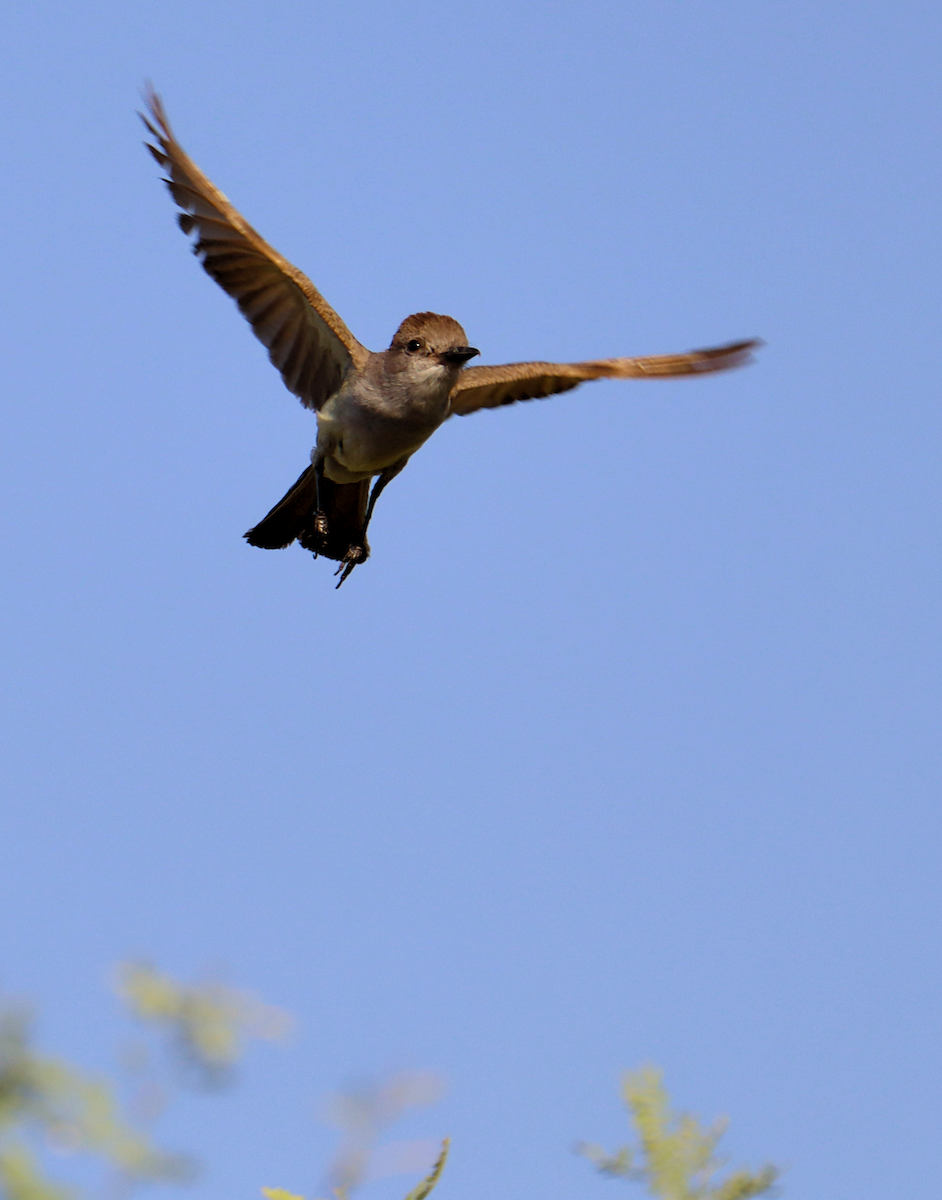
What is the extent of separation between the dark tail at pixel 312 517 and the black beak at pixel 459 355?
4.17 feet

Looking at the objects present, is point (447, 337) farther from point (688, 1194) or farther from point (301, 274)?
point (688, 1194)

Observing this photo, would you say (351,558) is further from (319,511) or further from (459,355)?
(459,355)

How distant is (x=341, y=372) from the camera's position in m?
9.97

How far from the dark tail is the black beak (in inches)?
50.0

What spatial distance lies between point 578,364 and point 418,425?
229 centimetres

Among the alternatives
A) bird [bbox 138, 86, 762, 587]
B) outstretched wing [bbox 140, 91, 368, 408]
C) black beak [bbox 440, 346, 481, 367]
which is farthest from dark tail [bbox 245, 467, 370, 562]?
→ black beak [bbox 440, 346, 481, 367]

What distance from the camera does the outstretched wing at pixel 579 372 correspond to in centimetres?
1082

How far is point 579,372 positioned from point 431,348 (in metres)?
2.13

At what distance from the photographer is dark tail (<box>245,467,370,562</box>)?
10.1m

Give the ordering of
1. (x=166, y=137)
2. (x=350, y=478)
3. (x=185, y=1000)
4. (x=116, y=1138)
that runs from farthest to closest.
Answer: (x=350, y=478)
(x=166, y=137)
(x=185, y=1000)
(x=116, y=1138)

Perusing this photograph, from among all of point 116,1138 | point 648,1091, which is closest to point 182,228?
point 116,1138

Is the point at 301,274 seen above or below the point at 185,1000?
above

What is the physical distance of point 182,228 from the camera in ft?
31.0

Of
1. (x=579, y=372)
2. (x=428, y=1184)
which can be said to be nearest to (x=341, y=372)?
(x=579, y=372)
